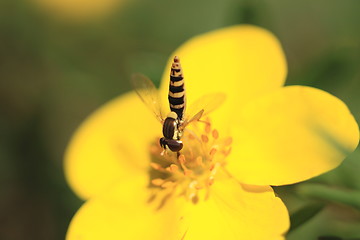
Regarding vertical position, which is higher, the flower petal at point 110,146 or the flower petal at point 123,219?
the flower petal at point 110,146

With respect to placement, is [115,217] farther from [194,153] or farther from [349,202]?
[349,202]

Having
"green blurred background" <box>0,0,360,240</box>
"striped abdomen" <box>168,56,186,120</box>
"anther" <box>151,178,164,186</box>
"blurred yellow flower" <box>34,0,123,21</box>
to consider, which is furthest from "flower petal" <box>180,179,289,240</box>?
"blurred yellow flower" <box>34,0,123,21</box>

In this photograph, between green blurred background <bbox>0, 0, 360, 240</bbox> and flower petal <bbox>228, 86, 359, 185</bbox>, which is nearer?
flower petal <bbox>228, 86, 359, 185</bbox>

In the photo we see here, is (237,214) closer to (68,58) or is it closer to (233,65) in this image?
(233,65)

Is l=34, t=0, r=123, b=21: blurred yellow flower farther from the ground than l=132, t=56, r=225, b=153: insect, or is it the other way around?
l=34, t=0, r=123, b=21: blurred yellow flower

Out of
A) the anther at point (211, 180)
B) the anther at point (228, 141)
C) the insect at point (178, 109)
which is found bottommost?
the anther at point (211, 180)

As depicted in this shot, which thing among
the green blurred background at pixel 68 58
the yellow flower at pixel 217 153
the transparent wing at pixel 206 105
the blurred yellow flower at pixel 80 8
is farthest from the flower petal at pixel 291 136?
the blurred yellow flower at pixel 80 8

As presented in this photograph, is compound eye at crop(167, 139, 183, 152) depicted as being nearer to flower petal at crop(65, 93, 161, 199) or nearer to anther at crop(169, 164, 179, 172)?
anther at crop(169, 164, 179, 172)

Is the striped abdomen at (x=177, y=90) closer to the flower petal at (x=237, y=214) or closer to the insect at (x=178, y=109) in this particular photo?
the insect at (x=178, y=109)
